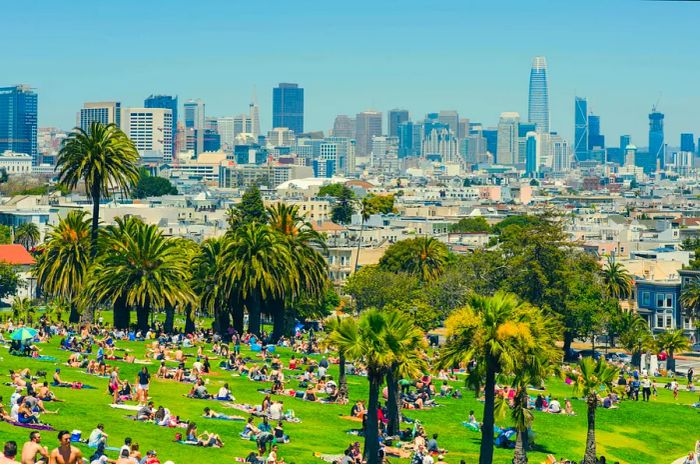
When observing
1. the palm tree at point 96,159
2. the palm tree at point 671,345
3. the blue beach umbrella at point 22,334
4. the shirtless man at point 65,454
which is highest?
the palm tree at point 96,159

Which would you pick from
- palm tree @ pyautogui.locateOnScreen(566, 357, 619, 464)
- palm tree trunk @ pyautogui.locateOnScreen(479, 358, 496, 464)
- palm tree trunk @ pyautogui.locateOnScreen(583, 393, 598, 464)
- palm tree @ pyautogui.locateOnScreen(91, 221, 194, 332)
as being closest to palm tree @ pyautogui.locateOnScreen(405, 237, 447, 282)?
palm tree @ pyautogui.locateOnScreen(91, 221, 194, 332)

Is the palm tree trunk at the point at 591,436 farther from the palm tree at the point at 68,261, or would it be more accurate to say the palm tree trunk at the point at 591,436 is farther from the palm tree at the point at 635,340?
the palm tree at the point at 68,261

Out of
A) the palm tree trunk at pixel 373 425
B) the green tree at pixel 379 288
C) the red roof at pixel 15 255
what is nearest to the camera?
the palm tree trunk at pixel 373 425

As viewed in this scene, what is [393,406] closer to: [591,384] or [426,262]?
[591,384]

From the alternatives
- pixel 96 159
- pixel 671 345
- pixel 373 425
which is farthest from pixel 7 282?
pixel 373 425

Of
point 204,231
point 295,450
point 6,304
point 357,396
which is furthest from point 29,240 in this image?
point 295,450

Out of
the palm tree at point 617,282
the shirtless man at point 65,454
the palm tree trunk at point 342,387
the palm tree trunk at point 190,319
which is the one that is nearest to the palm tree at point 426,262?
the palm tree at point 617,282

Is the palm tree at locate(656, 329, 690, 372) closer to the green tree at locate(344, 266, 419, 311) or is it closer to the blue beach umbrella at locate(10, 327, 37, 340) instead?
the green tree at locate(344, 266, 419, 311)
